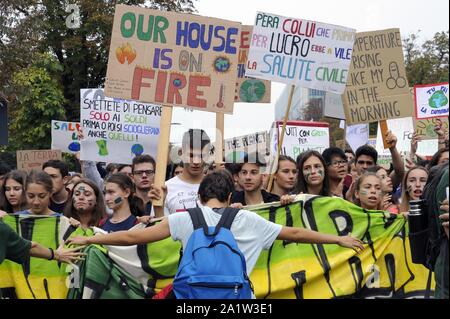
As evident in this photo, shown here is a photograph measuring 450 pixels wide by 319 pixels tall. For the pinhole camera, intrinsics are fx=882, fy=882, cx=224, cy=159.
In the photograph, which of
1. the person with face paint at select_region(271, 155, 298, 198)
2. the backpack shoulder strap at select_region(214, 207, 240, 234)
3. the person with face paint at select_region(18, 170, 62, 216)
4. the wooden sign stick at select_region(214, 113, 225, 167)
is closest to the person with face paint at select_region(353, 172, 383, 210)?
the person with face paint at select_region(271, 155, 298, 198)

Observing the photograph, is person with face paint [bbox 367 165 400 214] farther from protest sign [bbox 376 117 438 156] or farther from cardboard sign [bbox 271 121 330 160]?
Answer: protest sign [bbox 376 117 438 156]

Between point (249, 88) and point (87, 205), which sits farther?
point (249, 88)

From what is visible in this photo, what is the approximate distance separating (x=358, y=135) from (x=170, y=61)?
6.57 metres

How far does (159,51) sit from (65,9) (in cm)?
2636

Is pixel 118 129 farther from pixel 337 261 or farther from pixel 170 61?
pixel 337 261

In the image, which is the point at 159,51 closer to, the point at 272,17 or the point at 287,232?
the point at 272,17

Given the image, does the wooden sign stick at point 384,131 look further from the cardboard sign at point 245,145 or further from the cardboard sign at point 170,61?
the cardboard sign at point 170,61

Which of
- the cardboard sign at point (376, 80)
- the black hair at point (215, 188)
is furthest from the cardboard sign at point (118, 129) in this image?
the black hair at point (215, 188)

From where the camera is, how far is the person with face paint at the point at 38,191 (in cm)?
682

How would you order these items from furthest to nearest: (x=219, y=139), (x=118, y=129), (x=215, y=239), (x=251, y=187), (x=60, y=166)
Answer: (x=118, y=129) → (x=219, y=139) → (x=60, y=166) → (x=251, y=187) → (x=215, y=239)

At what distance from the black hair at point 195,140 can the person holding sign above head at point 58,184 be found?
144cm

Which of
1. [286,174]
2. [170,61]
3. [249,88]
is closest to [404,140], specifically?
[249,88]

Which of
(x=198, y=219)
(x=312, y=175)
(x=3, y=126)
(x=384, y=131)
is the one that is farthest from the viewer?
(x=3, y=126)

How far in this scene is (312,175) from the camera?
755 centimetres
